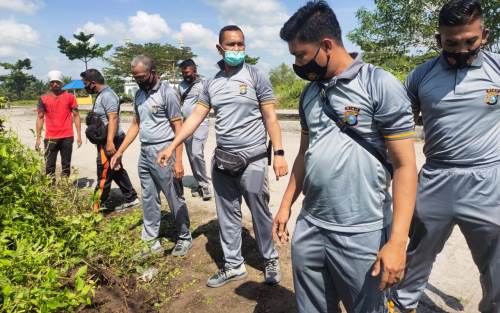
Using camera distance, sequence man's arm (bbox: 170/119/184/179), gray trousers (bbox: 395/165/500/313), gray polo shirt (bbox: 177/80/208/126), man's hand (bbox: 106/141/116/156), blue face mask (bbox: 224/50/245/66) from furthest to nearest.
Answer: gray polo shirt (bbox: 177/80/208/126)
man's hand (bbox: 106/141/116/156)
man's arm (bbox: 170/119/184/179)
blue face mask (bbox: 224/50/245/66)
gray trousers (bbox: 395/165/500/313)

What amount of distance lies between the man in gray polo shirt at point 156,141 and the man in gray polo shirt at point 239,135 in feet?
2.14

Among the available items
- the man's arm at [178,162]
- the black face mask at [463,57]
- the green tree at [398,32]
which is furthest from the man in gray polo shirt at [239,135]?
the green tree at [398,32]

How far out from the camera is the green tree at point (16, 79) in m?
56.4

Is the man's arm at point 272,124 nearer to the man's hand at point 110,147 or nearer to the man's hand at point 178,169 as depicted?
the man's hand at point 178,169

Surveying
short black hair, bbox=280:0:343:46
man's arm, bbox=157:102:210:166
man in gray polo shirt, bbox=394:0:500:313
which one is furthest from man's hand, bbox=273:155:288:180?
short black hair, bbox=280:0:343:46

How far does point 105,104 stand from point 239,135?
8.59ft

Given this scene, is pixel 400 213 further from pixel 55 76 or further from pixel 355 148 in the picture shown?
pixel 55 76

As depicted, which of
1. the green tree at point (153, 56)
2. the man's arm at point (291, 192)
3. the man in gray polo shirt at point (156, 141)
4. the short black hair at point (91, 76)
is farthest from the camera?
the green tree at point (153, 56)

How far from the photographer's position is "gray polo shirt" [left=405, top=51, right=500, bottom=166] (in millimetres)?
2236

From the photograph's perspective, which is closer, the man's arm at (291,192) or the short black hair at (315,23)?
the short black hair at (315,23)

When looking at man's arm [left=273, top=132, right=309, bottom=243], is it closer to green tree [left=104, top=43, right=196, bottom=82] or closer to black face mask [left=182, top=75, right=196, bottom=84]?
black face mask [left=182, top=75, right=196, bottom=84]

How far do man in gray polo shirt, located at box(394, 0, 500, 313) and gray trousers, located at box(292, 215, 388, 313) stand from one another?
0.78m

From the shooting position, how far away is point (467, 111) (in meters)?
2.26

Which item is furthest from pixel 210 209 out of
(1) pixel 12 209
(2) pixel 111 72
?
(2) pixel 111 72
